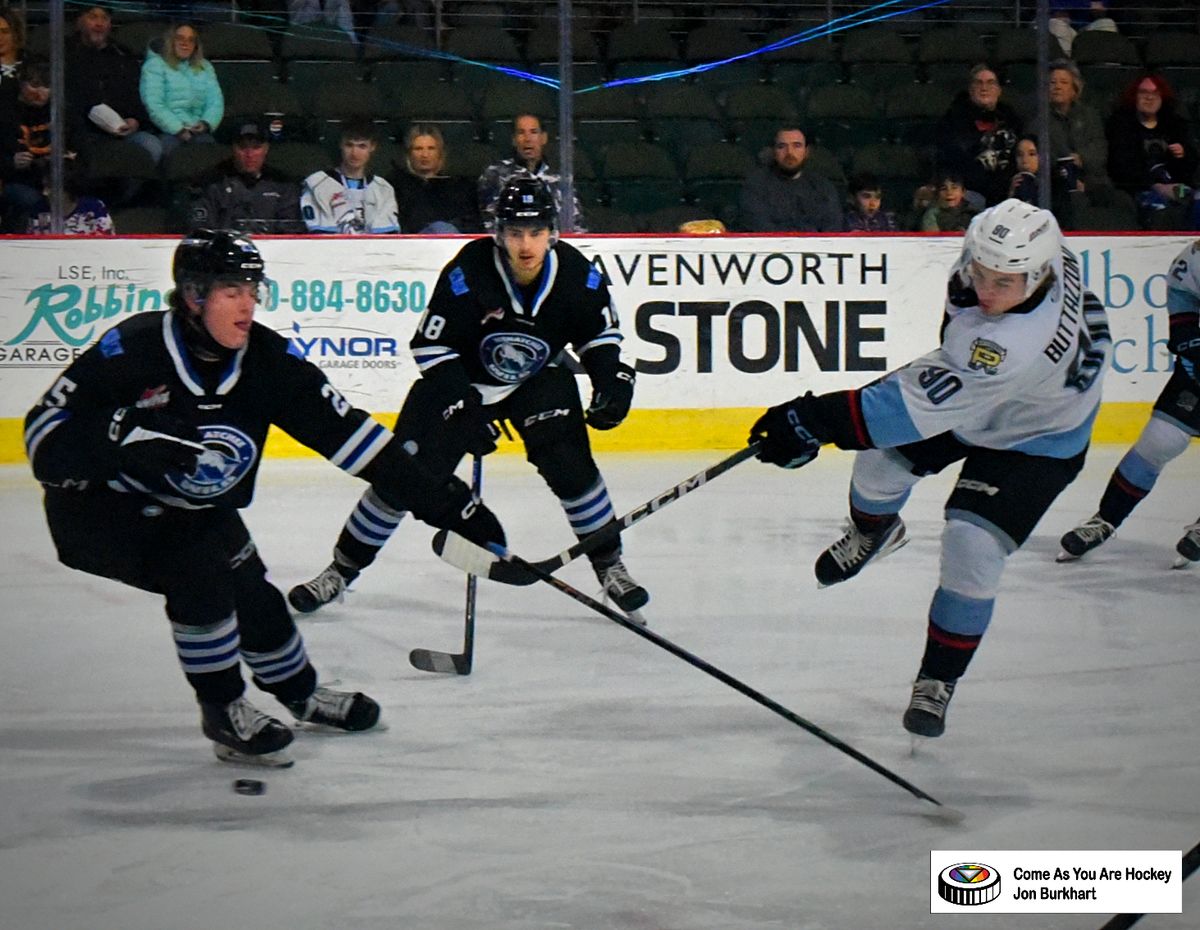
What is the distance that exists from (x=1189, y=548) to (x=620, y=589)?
5.76 ft

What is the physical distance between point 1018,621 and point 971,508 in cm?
119

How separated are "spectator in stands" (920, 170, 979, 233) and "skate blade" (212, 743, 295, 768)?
4796 millimetres

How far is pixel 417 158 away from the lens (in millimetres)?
6969

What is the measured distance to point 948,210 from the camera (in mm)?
7195

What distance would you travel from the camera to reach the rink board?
21.8ft

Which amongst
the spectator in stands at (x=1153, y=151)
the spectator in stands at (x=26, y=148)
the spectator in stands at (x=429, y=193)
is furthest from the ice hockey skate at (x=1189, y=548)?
the spectator in stands at (x=26, y=148)

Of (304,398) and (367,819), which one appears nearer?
(367,819)

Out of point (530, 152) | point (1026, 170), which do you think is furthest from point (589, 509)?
point (1026, 170)

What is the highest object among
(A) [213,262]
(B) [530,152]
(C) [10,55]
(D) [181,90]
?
(C) [10,55]

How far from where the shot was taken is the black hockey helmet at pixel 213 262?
2869 mm

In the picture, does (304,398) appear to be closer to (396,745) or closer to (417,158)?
(396,745)

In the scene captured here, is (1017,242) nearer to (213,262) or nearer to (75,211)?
(213,262)

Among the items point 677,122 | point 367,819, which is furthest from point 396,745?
point 677,122

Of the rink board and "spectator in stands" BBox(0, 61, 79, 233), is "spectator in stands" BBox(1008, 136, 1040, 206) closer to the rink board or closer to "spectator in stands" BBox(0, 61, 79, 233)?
the rink board
